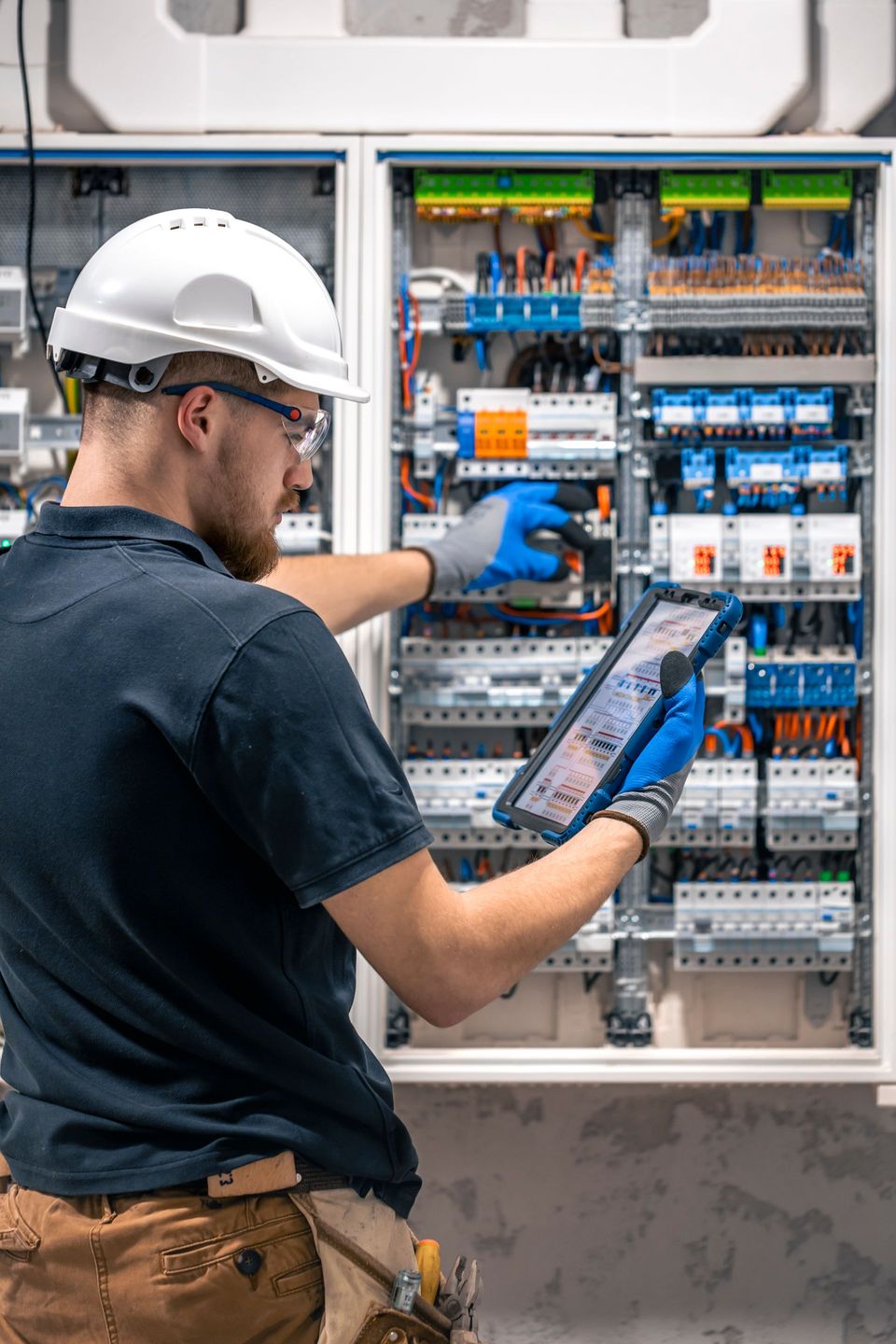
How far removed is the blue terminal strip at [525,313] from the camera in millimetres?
2848

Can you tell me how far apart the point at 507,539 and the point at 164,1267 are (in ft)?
6.17

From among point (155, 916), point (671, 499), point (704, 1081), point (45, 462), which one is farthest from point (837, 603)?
point (155, 916)

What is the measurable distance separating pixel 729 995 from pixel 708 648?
4.94 feet

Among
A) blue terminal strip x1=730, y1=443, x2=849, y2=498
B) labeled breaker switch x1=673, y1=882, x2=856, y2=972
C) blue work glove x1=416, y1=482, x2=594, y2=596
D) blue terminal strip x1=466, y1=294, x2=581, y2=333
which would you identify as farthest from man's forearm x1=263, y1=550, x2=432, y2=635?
labeled breaker switch x1=673, y1=882, x2=856, y2=972

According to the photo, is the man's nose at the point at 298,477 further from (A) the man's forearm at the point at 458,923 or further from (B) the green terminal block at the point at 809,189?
(B) the green terminal block at the point at 809,189

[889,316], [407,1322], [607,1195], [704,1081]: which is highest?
[889,316]

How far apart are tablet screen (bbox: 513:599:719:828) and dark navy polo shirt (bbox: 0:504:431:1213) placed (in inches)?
21.0

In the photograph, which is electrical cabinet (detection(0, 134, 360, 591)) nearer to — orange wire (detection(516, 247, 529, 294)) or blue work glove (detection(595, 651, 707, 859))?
orange wire (detection(516, 247, 529, 294))

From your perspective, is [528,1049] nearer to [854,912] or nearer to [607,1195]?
[607,1195]

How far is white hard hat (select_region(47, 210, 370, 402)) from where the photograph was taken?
48.9 inches

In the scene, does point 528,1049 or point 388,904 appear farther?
point 528,1049

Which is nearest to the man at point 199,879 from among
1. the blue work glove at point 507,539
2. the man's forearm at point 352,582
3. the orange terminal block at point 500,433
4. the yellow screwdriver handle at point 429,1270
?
the yellow screwdriver handle at point 429,1270

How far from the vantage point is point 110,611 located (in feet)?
3.62

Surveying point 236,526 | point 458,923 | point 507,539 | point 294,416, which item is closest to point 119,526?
point 236,526
